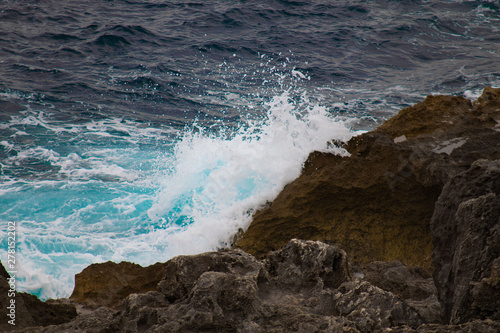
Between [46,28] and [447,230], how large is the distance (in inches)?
560

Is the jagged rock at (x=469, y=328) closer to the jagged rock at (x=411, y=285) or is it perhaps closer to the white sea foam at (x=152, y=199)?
the jagged rock at (x=411, y=285)

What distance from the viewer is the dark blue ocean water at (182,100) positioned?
18.1ft

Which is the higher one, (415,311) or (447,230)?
(447,230)

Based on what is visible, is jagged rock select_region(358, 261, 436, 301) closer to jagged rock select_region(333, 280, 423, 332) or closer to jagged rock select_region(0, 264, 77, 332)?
jagged rock select_region(333, 280, 423, 332)

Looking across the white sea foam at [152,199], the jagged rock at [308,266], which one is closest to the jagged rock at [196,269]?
the jagged rock at [308,266]

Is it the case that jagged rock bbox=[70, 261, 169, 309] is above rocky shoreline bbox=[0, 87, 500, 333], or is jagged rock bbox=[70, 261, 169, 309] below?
below

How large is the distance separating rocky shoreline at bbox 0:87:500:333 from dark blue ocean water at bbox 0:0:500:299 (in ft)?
2.11

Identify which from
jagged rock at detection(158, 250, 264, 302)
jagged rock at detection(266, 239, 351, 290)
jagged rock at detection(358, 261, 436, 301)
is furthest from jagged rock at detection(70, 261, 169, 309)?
jagged rock at detection(358, 261, 436, 301)

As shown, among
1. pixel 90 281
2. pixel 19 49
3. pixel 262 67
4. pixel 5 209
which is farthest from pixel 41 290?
pixel 19 49

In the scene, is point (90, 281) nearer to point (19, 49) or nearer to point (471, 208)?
point (471, 208)

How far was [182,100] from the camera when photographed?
34.0ft

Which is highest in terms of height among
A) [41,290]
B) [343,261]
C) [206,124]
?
[343,261]

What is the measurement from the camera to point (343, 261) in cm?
296

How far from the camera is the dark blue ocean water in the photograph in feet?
18.1
